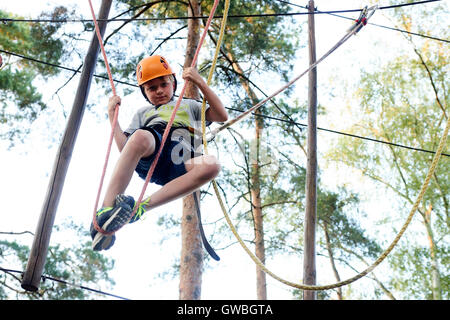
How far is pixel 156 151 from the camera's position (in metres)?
2.43

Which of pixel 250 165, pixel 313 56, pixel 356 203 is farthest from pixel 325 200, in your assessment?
pixel 313 56

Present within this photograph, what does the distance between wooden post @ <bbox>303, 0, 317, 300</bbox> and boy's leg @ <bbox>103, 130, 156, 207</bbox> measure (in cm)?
281

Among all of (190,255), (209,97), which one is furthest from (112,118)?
(190,255)

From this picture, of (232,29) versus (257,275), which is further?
(257,275)

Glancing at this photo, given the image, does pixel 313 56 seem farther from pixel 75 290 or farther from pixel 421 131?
pixel 421 131

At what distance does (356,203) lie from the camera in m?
9.12

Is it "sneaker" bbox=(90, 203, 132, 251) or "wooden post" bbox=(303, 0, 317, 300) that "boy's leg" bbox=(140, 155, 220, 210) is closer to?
"sneaker" bbox=(90, 203, 132, 251)

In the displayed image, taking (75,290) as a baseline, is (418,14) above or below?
above

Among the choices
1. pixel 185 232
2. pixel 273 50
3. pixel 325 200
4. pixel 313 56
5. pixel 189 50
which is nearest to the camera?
pixel 313 56

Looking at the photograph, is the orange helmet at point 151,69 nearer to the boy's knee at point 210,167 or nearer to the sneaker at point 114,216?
the boy's knee at point 210,167

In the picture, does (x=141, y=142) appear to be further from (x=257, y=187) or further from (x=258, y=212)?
(x=258, y=212)

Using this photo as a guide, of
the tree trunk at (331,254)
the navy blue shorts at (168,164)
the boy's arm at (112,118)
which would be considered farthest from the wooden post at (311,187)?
the tree trunk at (331,254)

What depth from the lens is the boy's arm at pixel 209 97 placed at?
246 centimetres
